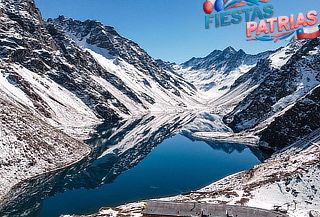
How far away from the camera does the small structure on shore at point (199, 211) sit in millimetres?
40963

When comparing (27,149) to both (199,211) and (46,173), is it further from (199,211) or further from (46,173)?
(199,211)

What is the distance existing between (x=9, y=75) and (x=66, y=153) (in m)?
91.7

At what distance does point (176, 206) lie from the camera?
43.6m

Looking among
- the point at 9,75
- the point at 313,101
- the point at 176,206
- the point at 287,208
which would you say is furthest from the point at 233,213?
the point at 9,75

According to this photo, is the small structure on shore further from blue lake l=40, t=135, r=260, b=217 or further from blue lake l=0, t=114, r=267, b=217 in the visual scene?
blue lake l=40, t=135, r=260, b=217

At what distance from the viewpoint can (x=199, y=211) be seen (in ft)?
137

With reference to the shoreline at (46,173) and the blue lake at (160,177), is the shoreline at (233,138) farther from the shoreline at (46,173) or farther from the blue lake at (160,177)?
the shoreline at (46,173)

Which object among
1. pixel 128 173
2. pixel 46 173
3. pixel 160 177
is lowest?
pixel 160 177

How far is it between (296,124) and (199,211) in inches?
3240

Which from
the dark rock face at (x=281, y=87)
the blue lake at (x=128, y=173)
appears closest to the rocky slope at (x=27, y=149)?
the blue lake at (x=128, y=173)

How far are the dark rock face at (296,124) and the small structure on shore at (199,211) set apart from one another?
71.0 m

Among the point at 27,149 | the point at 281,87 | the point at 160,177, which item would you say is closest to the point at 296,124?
the point at 160,177

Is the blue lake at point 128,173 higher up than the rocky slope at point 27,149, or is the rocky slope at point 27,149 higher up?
the rocky slope at point 27,149

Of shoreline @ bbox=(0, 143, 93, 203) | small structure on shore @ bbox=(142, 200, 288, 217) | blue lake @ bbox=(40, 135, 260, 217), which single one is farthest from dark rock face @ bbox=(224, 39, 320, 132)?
small structure on shore @ bbox=(142, 200, 288, 217)
